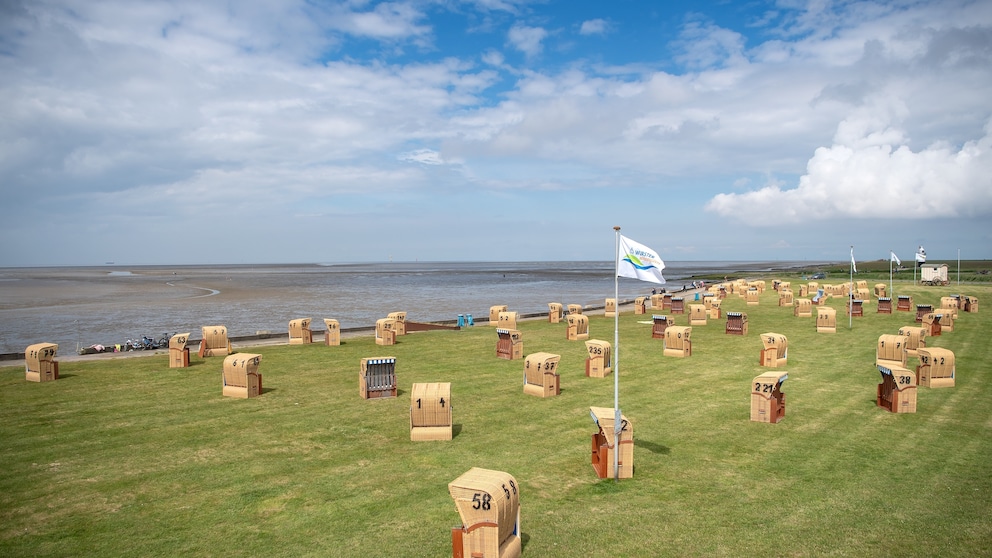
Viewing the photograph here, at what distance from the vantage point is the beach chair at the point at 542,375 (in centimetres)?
1814

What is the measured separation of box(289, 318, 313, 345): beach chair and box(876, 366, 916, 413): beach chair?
2504cm

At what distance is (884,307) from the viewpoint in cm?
4262

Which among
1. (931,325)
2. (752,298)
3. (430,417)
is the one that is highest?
(752,298)

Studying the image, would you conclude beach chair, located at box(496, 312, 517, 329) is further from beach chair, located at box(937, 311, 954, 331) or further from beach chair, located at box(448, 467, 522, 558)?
beach chair, located at box(448, 467, 522, 558)

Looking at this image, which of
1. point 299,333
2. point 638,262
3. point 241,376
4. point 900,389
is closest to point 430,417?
point 638,262

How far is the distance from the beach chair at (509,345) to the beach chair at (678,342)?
6.62 m

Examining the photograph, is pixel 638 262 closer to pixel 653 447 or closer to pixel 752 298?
pixel 653 447

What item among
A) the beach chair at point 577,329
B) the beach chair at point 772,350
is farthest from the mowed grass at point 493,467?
the beach chair at point 577,329

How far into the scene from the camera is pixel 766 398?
49.5 feet

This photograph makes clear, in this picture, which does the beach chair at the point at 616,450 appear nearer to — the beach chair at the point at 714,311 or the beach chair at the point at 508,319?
the beach chair at the point at 508,319

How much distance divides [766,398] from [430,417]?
859cm

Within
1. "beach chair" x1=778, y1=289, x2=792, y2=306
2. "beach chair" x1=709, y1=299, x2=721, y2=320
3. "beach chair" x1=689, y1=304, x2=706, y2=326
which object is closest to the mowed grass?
"beach chair" x1=689, y1=304, x2=706, y2=326

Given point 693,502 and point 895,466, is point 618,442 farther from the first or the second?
point 895,466

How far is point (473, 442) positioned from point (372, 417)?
371 cm
